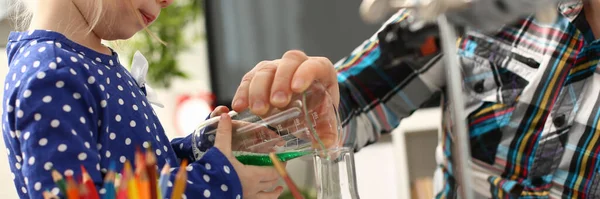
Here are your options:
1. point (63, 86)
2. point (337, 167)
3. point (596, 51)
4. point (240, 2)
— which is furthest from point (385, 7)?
point (240, 2)

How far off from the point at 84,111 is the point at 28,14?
187mm

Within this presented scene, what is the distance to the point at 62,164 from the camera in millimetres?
493

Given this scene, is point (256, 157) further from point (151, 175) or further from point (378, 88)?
point (378, 88)

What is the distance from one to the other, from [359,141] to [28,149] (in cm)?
68

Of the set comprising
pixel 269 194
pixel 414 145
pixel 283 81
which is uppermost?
pixel 283 81

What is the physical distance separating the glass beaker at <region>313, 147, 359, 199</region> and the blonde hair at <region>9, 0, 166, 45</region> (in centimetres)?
22

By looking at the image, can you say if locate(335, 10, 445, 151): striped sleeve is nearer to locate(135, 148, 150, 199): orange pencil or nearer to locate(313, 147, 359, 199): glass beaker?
locate(313, 147, 359, 199): glass beaker

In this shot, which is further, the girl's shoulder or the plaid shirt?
the plaid shirt

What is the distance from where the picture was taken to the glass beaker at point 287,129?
0.63 m

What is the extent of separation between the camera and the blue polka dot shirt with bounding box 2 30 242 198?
495 mm

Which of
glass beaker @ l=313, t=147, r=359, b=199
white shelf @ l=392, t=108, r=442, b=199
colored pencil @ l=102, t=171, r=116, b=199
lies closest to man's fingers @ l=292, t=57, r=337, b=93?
glass beaker @ l=313, t=147, r=359, b=199

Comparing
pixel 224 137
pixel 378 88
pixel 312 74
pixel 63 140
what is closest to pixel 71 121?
pixel 63 140

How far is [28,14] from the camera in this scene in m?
0.67

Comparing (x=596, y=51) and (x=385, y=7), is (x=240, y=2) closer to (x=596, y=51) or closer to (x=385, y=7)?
(x=596, y=51)
